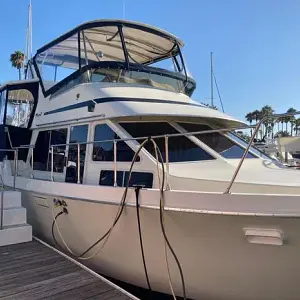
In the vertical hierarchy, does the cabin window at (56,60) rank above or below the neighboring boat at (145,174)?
above

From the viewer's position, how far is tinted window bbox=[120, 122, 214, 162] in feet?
14.6

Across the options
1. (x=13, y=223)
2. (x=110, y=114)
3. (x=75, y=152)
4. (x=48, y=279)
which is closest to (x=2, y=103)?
(x=13, y=223)

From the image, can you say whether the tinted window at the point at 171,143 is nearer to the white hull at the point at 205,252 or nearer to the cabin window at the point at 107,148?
the cabin window at the point at 107,148

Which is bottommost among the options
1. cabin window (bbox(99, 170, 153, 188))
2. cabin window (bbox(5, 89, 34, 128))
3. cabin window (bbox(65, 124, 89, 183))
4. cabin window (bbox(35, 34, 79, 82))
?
cabin window (bbox(99, 170, 153, 188))

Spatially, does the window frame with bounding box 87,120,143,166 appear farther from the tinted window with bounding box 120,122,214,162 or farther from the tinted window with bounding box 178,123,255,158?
the tinted window with bounding box 178,123,255,158

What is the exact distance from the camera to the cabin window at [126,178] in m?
4.17

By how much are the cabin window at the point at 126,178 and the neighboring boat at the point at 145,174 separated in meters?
0.02

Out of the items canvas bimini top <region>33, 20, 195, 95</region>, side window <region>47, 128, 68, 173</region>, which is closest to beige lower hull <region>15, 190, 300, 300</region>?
side window <region>47, 128, 68, 173</region>

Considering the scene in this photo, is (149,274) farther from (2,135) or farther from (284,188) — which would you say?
(2,135)

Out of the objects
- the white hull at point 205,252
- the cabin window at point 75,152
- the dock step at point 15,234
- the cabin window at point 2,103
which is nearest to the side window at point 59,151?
the cabin window at point 75,152

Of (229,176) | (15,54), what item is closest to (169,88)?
(229,176)

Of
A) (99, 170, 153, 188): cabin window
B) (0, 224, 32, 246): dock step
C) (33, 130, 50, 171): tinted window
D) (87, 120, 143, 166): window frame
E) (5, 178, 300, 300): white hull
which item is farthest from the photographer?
(33, 130, 50, 171): tinted window

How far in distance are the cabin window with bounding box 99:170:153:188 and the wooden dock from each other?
47.6 inches

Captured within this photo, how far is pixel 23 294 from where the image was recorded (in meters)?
3.74
